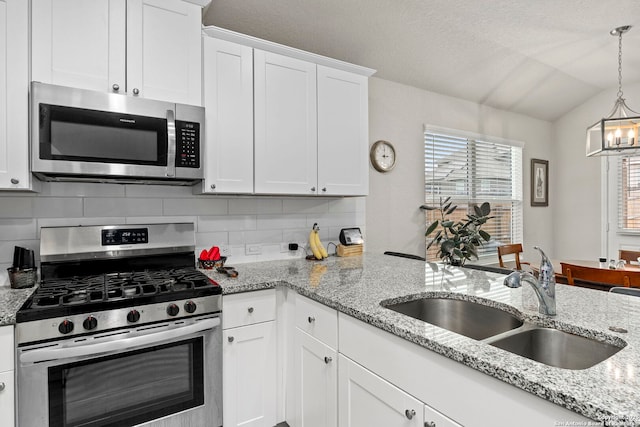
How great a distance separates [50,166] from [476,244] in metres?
3.27

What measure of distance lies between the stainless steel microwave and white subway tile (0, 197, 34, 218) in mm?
198

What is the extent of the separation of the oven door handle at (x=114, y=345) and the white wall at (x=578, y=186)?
490 centimetres

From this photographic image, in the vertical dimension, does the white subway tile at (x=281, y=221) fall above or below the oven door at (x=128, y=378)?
above

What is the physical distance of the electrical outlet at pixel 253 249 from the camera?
2535 millimetres

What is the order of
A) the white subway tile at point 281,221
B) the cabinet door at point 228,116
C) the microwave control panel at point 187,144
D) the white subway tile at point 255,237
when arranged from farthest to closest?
the white subway tile at point 281,221 → the white subway tile at point 255,237 → the cabinet door at point 228,116 → the microwave control panel at point 187,144

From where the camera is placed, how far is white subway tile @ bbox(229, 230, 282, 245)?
2496 millimetres

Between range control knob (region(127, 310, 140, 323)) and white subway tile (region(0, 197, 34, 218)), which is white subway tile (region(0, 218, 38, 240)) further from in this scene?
range control knob (region(127, 310, 140, 323))

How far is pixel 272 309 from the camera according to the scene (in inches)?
76.2

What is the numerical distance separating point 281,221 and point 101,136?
129 centimetres

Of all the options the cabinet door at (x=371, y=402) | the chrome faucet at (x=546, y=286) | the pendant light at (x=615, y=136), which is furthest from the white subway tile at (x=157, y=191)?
the pendant light at (x=615, y=136)

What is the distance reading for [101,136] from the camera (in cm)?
179

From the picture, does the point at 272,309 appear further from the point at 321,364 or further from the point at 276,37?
the point at 276,37

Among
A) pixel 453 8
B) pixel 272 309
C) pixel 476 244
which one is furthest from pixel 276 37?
pixel 476 244

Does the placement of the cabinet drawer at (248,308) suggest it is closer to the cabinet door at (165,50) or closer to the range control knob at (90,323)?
the range control knob at (90,323)
